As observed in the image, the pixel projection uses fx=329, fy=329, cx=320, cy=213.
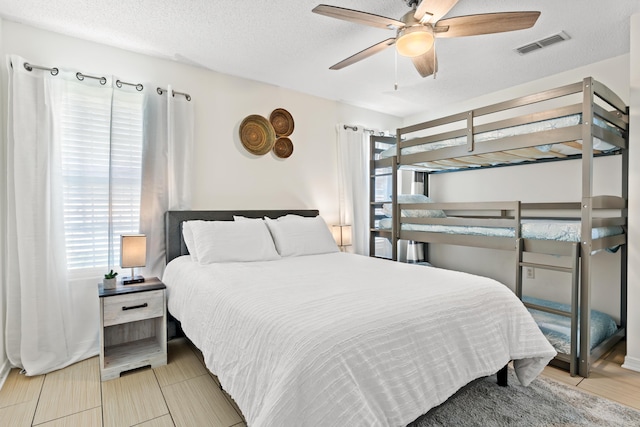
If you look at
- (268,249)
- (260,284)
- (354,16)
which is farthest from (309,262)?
(354,16)

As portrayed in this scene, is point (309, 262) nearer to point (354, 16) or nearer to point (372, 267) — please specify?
point (372, 267)

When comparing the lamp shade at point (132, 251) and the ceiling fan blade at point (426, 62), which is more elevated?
the ceiling fan blade at point (426, 62)

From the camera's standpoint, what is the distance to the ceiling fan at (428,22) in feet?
5.89

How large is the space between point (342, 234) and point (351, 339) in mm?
2729

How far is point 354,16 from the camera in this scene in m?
1.86

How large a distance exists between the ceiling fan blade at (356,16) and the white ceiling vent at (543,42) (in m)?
1.49

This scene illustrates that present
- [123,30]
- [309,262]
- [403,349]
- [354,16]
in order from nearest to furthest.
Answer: [403,349] < [354,16] < [123,30] < [309,262]

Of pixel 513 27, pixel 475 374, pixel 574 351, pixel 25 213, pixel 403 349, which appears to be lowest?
pixel 574 351

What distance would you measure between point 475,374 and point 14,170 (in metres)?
3.18

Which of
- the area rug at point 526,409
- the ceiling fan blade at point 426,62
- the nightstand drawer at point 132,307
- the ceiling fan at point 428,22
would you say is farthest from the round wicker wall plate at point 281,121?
the area rug at point 526,409

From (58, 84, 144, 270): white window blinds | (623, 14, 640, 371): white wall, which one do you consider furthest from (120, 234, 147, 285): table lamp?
(623, 14, 640, 371): white wall

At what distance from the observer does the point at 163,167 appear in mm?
2930

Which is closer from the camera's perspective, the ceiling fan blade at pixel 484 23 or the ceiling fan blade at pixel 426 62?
the ceiling fan blade at pixel 484 23

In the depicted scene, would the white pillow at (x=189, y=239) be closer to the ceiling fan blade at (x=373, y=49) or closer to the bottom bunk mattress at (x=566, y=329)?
the ceiling fan blade at (x=373, y=49)
